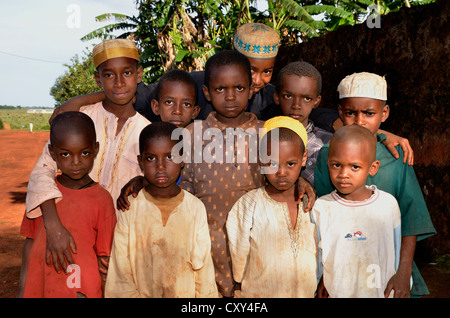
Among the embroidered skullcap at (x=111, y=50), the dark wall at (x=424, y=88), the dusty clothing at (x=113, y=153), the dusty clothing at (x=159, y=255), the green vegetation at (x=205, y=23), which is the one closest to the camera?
the dusty clothing at (x=159, y=255)

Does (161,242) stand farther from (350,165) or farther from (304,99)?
(304,99)

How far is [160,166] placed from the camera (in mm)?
2203

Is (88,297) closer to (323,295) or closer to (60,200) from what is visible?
(60,200)

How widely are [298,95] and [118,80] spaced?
1.27m

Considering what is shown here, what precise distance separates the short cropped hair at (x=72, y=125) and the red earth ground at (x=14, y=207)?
3077mm

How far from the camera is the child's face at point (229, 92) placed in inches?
97.9

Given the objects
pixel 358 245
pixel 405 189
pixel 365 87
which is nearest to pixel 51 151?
pixel 358 245

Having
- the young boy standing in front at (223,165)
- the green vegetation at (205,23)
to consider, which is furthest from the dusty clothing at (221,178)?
the green vegetation at (205,23)

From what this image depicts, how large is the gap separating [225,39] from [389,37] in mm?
10655

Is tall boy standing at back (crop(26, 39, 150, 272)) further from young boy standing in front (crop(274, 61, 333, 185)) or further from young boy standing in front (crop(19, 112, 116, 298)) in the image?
young boy standing in front (crop(274, 61, 333, 185))

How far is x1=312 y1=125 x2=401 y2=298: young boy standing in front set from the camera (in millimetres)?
2166

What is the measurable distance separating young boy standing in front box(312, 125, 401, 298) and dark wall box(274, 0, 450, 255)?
258cm

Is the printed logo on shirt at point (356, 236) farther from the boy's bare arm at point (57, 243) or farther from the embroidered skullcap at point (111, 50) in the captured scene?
the embroidered skullcap at point (111, 50)
